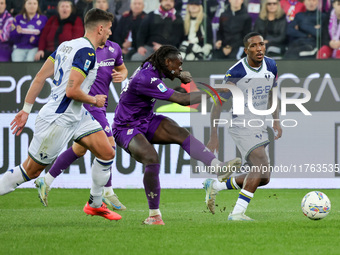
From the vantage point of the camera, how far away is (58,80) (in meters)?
7.26

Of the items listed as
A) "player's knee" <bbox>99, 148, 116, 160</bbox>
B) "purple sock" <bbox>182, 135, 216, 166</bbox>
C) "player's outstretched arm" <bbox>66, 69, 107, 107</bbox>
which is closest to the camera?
"player's outstretched arm" <bbox>66, 69, 107, 107</bbox>

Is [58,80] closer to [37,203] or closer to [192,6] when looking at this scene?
[37,203]

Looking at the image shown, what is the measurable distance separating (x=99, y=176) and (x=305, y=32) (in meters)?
6.97

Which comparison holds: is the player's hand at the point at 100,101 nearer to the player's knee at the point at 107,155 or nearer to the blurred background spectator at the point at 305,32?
the player's knee at the point at 107,155

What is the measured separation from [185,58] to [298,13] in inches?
92.5

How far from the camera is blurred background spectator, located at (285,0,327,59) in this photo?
43.4 feet

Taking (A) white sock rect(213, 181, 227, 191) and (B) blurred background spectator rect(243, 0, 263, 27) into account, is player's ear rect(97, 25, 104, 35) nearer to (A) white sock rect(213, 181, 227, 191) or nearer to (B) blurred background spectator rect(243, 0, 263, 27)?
(A) white sock rect(213, 181, 227, 191)

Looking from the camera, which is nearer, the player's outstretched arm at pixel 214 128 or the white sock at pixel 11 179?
the white sock at pixel 11 179

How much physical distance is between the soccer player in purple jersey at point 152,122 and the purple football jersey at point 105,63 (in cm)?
137

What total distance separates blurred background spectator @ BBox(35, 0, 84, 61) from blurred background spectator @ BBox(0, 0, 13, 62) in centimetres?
62

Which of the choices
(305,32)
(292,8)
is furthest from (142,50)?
(305,32)

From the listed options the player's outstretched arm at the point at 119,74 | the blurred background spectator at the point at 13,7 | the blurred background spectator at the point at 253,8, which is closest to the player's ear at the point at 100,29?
the player's outstretched arm at the point at 119,74

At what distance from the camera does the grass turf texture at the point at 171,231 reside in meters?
5.86

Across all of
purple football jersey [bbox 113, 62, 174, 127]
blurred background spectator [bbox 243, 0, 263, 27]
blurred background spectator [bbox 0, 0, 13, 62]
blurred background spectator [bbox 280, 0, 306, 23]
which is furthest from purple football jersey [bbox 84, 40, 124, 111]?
blurred background spectator [bbox 280, 0, 306, 23]
